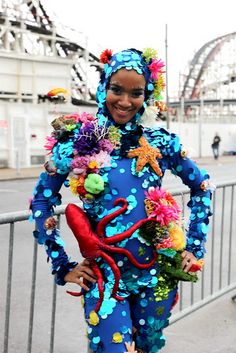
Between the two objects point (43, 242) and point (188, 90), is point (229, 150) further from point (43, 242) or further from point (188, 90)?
point (43, 242)

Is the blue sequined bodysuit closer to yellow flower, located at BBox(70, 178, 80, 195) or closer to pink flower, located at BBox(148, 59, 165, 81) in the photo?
yellow flower, located at BBox(70, 178, 80, 195)

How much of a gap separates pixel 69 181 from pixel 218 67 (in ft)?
240

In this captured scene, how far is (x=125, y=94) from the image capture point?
8.22ft

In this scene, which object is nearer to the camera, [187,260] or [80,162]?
[80,162]

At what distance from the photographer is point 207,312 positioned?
5066mm

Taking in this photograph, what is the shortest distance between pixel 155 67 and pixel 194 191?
0.64m

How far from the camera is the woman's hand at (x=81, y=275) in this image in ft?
8.03

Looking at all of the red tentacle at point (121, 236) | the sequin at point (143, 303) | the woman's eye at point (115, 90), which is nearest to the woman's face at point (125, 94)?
the woman's eye at point (115, 90)

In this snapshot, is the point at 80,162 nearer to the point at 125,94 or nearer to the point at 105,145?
the point at 105,145

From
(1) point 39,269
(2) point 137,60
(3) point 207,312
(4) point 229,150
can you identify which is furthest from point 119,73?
(4) point 229,150

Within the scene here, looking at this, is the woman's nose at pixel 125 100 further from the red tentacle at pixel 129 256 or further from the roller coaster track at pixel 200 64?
the roller coaster track at pixel 200 64

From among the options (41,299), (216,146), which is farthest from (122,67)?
(216,146)

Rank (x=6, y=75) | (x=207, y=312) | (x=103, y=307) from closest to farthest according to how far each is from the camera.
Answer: (x=103, y=307)
(x=207, y=312)
(x=6, y=75)

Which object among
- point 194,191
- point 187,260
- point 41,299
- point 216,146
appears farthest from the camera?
point 216,146
